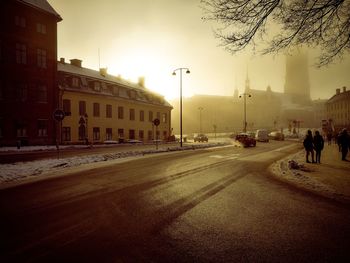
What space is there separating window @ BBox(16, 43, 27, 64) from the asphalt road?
2643 centimetres

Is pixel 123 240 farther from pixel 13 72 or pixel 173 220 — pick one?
pixel 13 72

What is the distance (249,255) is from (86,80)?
3899 centimetres

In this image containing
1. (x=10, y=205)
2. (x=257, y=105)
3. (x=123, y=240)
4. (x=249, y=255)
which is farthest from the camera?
(x=257, y=105)

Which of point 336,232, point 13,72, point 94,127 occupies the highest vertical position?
point 13,72

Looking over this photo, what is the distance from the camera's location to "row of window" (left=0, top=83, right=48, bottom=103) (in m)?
28.9

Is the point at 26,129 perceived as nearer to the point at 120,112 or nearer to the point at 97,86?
the point at 97,86

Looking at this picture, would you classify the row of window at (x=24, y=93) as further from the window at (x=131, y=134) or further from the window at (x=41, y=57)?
the window at (x=131, y=134)

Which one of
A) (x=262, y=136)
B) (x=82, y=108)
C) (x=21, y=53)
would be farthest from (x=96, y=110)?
(x=262, y=136)

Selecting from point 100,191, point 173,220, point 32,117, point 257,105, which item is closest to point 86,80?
point 32,117

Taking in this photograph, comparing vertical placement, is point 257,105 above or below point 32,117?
above

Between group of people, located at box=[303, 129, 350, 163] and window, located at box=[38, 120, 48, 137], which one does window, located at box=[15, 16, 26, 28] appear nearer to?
window, located at box=[38, 120, 48, 137]

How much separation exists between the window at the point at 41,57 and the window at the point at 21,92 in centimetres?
327

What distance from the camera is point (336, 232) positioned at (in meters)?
4.71

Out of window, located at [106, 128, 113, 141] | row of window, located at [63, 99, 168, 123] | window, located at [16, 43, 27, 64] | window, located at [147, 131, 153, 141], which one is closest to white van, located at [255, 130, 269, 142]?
row of window, located at [63, 99, 168, 123]
